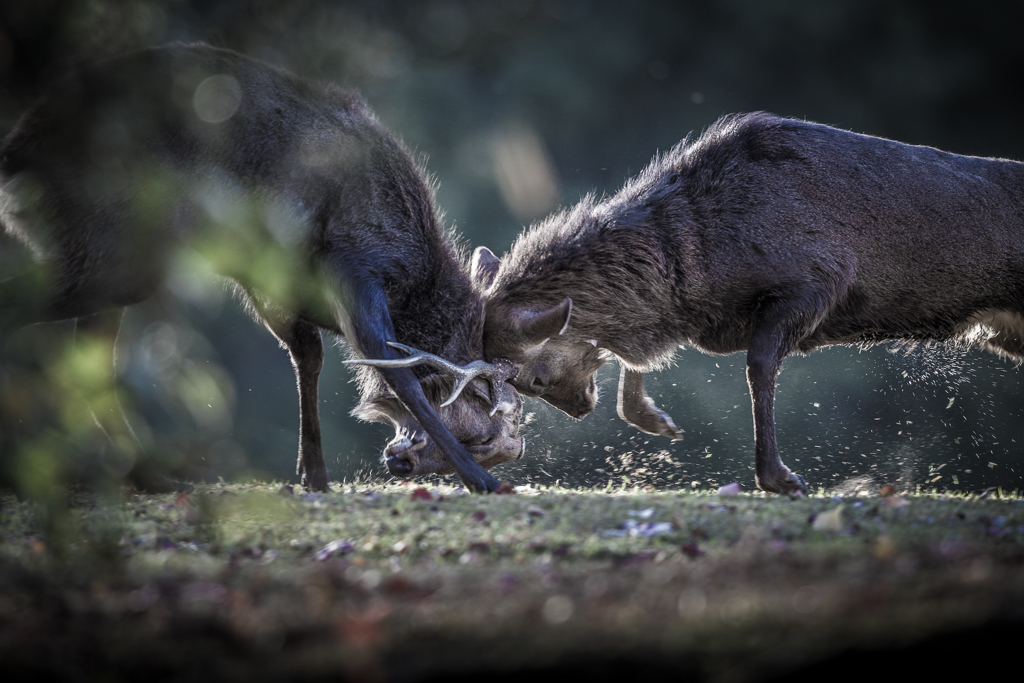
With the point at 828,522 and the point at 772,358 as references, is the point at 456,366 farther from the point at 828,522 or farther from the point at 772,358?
the point at 828,522

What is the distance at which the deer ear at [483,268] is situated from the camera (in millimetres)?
4746

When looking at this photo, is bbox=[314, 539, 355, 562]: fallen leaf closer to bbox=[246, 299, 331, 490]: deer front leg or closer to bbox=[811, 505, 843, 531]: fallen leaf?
bbox=[811, 505, 843, 531]: fallen leaf

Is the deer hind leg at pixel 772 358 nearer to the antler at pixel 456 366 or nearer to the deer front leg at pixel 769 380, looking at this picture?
the deer front leg at pixel 769 380

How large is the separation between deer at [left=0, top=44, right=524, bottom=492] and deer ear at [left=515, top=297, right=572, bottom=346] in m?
0.24

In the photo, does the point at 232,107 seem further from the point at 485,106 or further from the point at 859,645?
the point at 485,106

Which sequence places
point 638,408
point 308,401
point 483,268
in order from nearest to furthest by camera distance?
point 308,401, point 483,268, point 638,408

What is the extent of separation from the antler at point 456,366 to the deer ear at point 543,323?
0.21m

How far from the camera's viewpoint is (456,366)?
424 cm

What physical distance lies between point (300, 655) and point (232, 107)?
305cm

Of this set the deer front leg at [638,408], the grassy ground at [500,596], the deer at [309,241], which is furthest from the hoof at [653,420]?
the grassy ground at [500,596]

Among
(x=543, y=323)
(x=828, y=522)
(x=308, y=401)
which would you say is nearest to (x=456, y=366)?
(x=543, y=323)

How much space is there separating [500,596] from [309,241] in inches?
109

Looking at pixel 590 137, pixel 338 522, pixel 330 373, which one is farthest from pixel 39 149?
pixel 590 137

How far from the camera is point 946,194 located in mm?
4457
